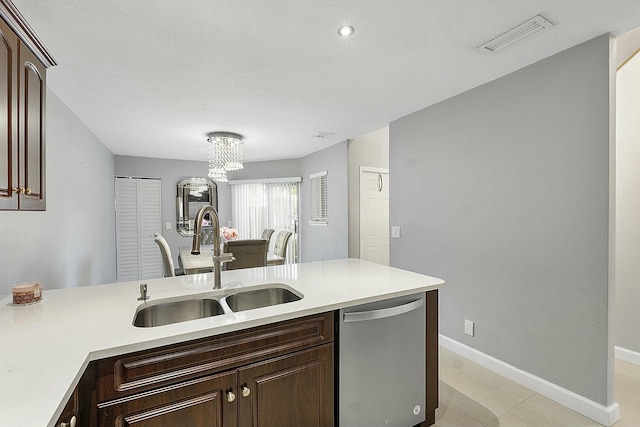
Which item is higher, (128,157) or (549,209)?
(128,157)

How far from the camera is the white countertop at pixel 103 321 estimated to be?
805 millimetres

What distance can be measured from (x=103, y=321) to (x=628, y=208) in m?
3.81

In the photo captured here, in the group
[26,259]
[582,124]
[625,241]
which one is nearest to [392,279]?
[582,124]

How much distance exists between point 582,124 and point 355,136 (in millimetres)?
2697

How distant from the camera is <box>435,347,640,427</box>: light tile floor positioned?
1.89 metres

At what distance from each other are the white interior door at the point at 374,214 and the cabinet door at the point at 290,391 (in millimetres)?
3244

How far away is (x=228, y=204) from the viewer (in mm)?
6352

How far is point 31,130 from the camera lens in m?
1.41

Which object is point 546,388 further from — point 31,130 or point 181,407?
point 31,130

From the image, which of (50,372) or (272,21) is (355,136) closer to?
(272,21)

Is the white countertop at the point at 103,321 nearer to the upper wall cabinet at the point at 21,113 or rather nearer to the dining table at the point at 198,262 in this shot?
the upper wall cabinet at the point at 21,113

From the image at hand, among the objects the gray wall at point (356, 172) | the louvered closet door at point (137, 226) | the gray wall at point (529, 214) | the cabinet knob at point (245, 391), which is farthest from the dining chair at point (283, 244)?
the cabinet knob at point (245, 391)

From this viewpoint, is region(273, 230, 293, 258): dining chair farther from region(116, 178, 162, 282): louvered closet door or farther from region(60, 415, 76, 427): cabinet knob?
region(60, 415, 76, 427): cabinet knob

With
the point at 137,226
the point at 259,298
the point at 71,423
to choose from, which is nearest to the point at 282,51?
the point at 259,298
